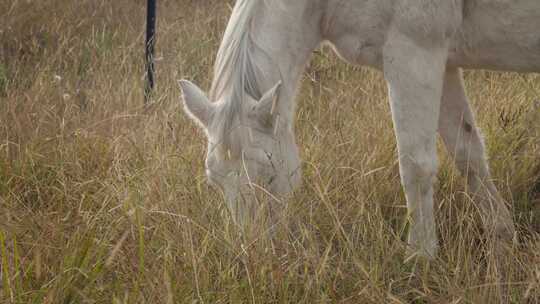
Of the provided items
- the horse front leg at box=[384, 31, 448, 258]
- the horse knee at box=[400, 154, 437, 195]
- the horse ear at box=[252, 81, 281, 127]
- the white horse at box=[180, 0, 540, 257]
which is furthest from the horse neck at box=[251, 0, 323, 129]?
the horse knee at box=[400, 154, 437, 195]

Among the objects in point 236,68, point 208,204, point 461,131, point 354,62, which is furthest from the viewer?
point 461,131

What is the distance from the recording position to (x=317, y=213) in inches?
104

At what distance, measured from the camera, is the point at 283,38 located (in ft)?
9.46

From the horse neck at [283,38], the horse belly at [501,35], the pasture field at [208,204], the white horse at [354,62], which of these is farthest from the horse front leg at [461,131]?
the horse neck at [283,38]

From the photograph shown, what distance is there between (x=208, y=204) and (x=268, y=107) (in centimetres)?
43

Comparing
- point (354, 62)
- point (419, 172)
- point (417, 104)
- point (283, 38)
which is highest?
point (283, 38)

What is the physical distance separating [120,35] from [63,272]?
4.87 m

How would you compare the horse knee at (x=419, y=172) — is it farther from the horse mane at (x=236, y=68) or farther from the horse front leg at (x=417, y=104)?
the horse mane at (x=236, y=68)

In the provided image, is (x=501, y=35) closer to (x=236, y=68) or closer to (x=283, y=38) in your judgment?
(x=283, y=38)

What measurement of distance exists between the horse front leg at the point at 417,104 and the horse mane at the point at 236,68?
1.81 feet

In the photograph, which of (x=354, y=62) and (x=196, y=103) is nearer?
(x=196, y=103)

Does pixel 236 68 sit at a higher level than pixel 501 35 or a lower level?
lower

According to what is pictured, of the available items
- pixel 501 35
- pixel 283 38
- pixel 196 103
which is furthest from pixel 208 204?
pixel 501 35

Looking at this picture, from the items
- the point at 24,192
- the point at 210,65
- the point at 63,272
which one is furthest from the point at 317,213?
the point at 210,65
